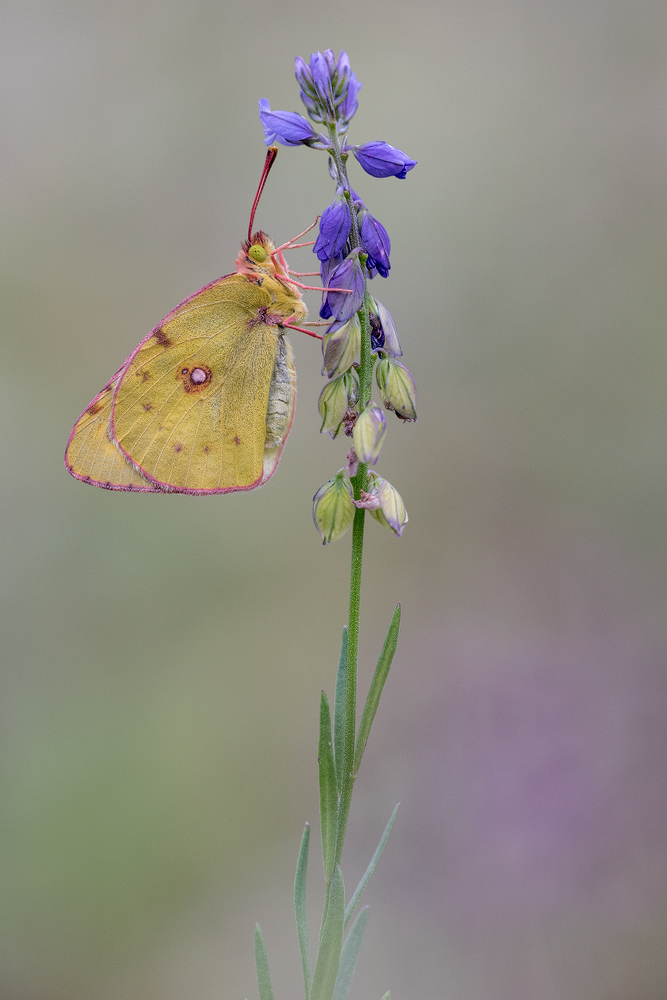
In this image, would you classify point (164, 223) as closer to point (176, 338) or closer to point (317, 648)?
point (317, 648)

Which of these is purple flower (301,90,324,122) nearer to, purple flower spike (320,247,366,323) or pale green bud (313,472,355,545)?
purple flower spike (320,247,366,323)

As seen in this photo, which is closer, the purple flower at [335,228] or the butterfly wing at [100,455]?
the purple flower at [335,228]

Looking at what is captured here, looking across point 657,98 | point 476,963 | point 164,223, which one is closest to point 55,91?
point 164,223

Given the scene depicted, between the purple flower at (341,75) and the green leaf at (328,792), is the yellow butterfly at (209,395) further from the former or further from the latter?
the green leaf at (328,792)

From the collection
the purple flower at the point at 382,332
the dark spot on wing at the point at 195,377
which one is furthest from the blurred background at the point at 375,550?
the purple flower at the point at 382,332

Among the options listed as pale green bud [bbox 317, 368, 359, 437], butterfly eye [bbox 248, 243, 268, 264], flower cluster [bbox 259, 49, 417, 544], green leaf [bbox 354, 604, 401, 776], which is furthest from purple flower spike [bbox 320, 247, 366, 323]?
butterfly eye [bbox 248, 243, 268, 264]

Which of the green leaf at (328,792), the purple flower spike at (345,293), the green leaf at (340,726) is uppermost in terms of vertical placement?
the purple flower spike at (345,293)
